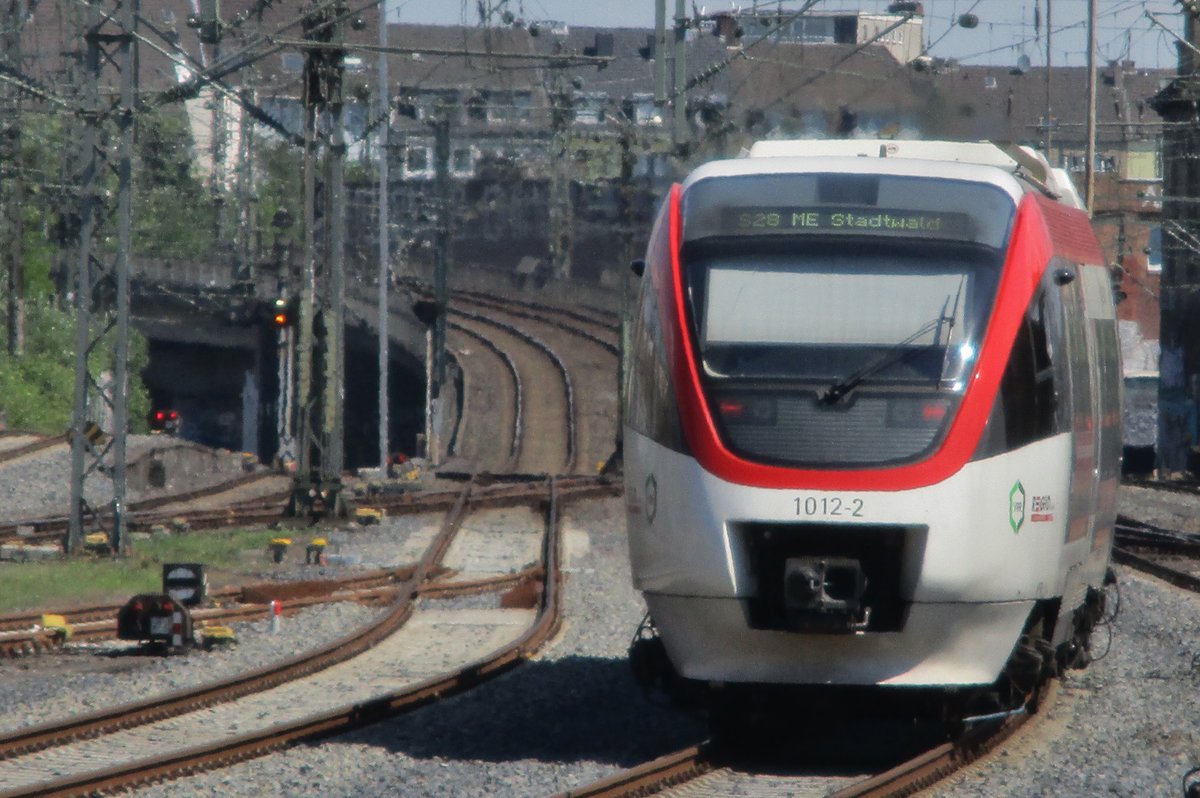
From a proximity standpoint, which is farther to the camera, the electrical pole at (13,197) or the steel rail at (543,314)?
the steel rail at (543,314)

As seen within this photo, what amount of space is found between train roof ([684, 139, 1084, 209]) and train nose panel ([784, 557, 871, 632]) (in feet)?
7.07

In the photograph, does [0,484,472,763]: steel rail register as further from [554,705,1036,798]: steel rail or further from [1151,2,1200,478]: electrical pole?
[1151,2,1200,478]: electrical pole

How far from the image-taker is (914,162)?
32.7ft

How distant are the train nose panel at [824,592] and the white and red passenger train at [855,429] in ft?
0.03

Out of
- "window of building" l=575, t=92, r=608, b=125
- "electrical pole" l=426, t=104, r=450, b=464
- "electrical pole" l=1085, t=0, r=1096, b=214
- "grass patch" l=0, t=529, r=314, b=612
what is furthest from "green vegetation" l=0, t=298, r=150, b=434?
"electrical pole" l=1085, t=0, r=1096, b=214

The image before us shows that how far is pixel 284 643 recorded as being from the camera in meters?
14.8

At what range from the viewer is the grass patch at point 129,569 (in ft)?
58.7

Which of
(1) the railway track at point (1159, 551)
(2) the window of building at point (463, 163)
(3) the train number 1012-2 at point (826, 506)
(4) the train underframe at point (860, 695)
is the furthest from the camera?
(2) the window of building at point (463, 163)

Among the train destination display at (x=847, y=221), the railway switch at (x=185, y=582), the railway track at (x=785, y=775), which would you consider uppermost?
the train destination display at (x=847, y=221)

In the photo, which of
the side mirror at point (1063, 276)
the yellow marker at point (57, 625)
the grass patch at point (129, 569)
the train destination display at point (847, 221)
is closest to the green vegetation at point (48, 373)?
the grass patch at point (129, 569)

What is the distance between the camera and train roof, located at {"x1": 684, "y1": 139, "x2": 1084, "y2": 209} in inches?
388

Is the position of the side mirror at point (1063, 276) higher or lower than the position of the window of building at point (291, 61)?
lower

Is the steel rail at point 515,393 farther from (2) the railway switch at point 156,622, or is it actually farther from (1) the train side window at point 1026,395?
(1) the train side window at point 1026,395

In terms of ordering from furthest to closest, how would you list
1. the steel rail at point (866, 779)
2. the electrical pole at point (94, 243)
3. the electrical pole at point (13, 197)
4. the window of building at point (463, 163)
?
the window of building at point (463, 163)
the electrical pole at point (13, 197)
the electrical pole at point (94, 243)
the steel rail at point (866, 779)
